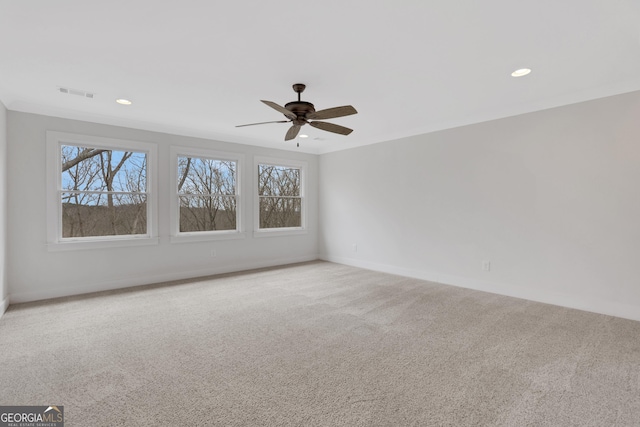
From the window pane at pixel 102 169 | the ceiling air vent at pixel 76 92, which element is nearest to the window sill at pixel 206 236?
the window pane at pixel 102 169

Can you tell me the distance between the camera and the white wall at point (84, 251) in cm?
376

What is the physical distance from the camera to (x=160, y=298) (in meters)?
3.96

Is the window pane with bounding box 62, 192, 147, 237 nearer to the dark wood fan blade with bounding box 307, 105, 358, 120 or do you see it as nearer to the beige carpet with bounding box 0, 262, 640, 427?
the beige carpet with bounding box 0, 262, 640, 427

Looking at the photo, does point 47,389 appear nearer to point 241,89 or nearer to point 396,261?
point 241,89

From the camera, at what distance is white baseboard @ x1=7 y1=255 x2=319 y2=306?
3.88 meters

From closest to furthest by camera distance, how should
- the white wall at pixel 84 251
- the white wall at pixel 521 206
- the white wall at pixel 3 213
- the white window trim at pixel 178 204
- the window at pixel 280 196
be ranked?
the white wall at pixel 521 206, the white wall at pixel 3 213, the white wall at pixel 84 251, the white window trim at pixel 178 204, the window at pixel 280 196

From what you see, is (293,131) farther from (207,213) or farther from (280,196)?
(280,196)

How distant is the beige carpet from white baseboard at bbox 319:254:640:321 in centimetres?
19

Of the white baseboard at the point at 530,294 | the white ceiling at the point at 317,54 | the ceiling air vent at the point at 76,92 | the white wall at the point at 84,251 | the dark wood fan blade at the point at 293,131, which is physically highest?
the ceiling air vent at the point at 76,92

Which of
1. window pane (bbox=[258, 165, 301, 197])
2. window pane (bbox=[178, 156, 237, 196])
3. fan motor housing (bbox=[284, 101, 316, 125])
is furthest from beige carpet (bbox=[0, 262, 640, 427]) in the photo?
window pane (bbox=[258, 165, 301, 197])

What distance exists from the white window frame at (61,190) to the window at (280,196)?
181cm

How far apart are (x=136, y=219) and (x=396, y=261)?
169 inches

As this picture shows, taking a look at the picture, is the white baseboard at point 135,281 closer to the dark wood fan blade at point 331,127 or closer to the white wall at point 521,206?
the white wall at point 521,206

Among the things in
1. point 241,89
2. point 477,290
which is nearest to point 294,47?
point 241,89
